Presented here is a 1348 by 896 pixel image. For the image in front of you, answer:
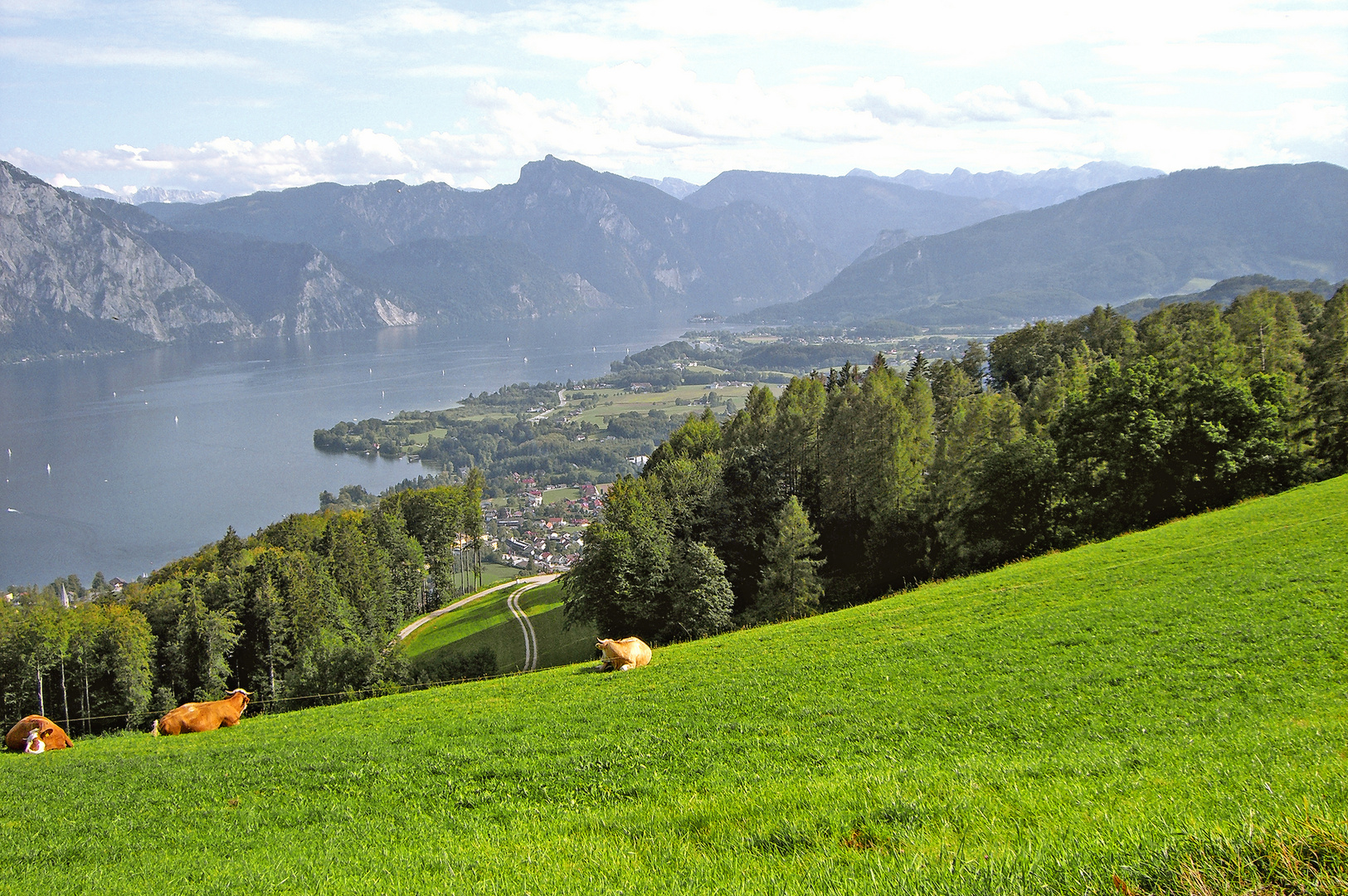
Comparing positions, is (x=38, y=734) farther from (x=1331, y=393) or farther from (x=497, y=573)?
(x=497, y=573)

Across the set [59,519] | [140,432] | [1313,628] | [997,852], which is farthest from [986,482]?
[140,432]

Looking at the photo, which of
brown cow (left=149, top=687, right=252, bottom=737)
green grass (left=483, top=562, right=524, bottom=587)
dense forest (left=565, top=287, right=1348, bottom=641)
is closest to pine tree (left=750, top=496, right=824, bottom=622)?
dense forest (left=565, top=287, right=1348, bottom=641)

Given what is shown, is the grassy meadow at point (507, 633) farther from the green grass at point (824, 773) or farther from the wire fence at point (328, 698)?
the green grass at point (824, 773)

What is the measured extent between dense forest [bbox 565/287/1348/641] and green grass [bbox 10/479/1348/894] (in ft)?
56.9

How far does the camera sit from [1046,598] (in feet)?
71.2

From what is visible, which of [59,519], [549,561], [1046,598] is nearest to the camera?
[1046,598]

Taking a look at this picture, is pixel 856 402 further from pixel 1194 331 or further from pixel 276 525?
pixel 276 525

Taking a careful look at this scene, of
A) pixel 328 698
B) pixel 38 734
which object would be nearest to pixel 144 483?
pixel 328 698

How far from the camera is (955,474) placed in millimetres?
43531

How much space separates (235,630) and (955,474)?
165ft

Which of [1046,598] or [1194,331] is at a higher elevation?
[1194,331]

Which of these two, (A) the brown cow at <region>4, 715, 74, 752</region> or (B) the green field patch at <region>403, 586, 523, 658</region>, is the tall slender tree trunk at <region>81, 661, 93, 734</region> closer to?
(B) the green field patch at <region>403, 586, 523, 658</region>

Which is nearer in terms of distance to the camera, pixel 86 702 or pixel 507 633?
pixel 86 702

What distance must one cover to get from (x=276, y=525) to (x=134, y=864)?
66.6 m
